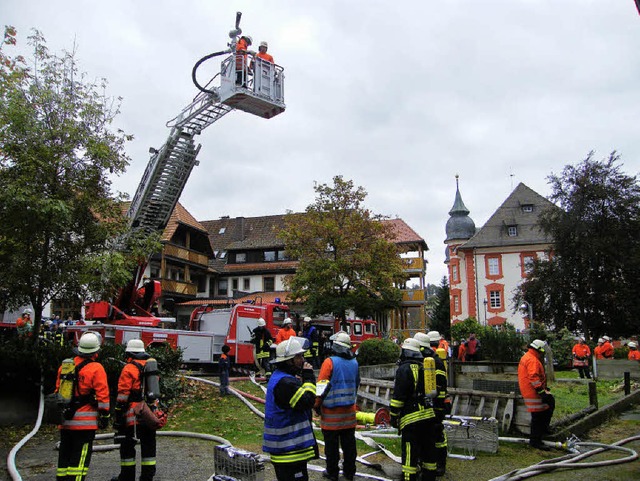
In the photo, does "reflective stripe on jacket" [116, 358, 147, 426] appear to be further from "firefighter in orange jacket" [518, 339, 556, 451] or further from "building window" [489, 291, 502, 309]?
"building window" [489, 291, 502, 309]

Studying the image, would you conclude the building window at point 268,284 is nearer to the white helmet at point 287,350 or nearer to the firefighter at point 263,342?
the firefighter at point 263,342

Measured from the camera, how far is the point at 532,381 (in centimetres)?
862

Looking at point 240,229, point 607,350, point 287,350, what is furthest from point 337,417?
point 240,229

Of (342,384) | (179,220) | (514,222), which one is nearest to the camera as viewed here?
(342,384)

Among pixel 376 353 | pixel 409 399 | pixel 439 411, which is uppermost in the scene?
pixel 409 399

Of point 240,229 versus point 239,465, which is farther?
point 240,229

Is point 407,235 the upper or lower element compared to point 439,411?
upper

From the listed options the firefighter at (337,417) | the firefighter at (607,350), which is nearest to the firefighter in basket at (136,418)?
the firefighter at (337,417)

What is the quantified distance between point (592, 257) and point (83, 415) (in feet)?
100.0

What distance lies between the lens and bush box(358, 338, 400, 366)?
18391 mm

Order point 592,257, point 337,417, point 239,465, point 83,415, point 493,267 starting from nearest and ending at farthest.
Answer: point 239,465
point 83,415
point 337,417
point 592,257
point 493,267

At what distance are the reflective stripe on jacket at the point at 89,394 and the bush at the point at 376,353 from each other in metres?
12.9

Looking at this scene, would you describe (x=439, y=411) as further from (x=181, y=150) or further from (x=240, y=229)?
(x=240, y=229)

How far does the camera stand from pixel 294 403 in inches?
194
